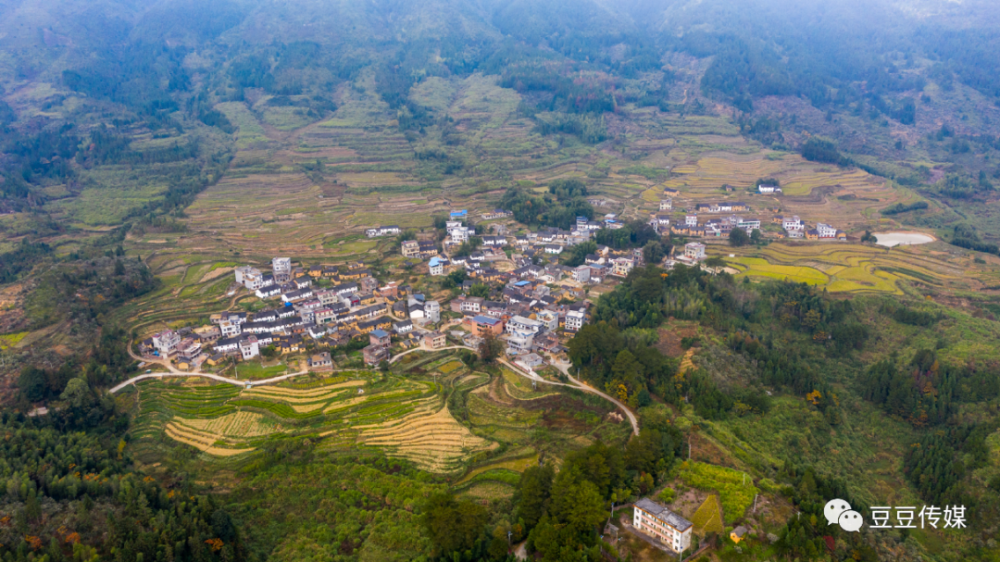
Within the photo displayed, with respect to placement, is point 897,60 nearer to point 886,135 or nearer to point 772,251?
point 886,135

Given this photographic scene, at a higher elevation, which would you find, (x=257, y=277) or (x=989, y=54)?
(x=989, y=54)

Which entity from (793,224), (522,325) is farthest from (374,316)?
(793,224)

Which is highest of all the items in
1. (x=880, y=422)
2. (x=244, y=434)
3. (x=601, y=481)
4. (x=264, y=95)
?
(x=264, y=95)

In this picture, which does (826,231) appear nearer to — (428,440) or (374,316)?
(374,316)

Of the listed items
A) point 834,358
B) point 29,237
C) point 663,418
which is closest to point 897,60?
point 834,358

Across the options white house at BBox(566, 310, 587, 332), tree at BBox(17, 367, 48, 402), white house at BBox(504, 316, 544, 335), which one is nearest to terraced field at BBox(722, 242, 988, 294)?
white house at BBox(566, 310, 587, 332)

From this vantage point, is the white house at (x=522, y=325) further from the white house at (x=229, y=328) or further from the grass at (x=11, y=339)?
the grass at (x=11, y=339)

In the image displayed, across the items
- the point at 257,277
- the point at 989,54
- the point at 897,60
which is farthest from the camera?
the point at 897,60
